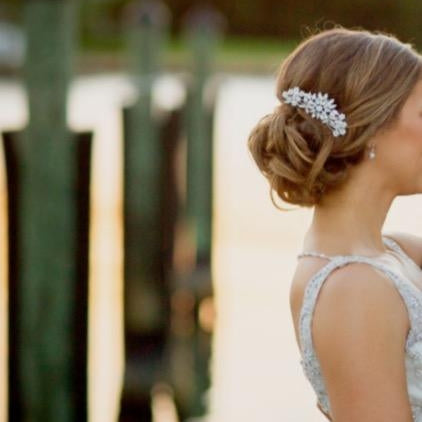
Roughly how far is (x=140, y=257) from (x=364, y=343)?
176 inches

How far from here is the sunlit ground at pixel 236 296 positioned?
6750 mm

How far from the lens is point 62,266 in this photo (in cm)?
511

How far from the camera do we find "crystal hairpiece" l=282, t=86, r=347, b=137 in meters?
2.42

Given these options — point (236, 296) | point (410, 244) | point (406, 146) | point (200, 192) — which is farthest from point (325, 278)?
point (200, 192)

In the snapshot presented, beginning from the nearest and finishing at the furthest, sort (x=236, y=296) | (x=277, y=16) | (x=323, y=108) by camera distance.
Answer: (x=323, y=108) < (x=236, y=296) < (x=277, y=16)

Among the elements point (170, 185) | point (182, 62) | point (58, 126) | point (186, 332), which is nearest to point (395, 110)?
point (58, 126)

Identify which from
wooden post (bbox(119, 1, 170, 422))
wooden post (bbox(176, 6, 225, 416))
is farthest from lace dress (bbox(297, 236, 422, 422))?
wooden post (bbox(176, 6, 225, 416))

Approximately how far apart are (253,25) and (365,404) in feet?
127

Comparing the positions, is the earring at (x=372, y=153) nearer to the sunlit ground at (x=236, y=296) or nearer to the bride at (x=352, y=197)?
the bride at (x=352, y=197)

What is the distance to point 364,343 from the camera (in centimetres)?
230

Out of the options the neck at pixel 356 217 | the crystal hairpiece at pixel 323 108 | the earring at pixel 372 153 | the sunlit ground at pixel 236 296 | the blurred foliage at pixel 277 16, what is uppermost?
the crystal hairpiece at pixel 323 108

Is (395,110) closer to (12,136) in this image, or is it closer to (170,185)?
(12,136)

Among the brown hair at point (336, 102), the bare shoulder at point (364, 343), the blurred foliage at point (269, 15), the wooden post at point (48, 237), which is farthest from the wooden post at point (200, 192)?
the blurred foliage at point (269, 15)

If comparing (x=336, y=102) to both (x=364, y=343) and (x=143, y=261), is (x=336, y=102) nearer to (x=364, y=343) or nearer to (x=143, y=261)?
(x=364, y=343)
